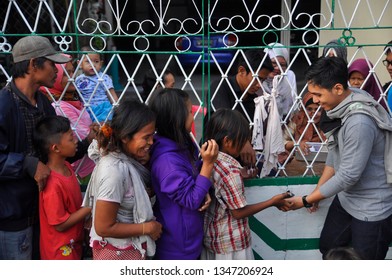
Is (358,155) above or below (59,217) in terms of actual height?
above

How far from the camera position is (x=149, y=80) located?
12.1ft

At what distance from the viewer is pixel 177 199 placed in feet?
7.09

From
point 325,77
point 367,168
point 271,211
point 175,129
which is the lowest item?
point 271,211

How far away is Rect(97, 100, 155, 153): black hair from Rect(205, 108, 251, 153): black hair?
0.38 metres

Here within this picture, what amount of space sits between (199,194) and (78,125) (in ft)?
3.65

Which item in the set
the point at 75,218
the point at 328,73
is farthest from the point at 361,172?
the point at 75,218

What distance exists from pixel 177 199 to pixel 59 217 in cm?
66

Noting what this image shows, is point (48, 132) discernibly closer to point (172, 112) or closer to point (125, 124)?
point (125, 124)

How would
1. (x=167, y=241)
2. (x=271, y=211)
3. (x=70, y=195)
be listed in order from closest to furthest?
(x=167, y=241) → (x=70, y=195) → (x=271, y=211)

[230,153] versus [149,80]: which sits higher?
[149,80]

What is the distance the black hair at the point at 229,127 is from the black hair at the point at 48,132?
776mm

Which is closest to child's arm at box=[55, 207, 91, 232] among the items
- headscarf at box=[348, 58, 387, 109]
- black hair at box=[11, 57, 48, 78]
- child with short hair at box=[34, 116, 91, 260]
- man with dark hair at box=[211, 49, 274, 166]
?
child with short hair at box=[34, 116, 91, 260]

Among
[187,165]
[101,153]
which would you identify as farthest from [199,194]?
[101,153]

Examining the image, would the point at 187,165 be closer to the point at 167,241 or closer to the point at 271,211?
the point at 167,241
